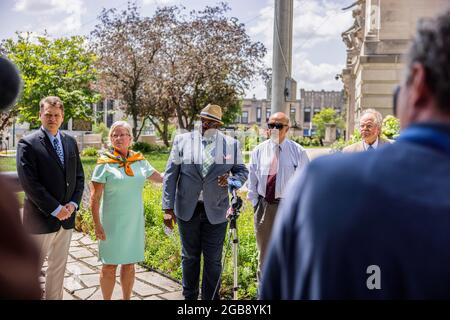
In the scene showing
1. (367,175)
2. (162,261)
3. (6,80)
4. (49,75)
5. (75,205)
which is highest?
(49,75)

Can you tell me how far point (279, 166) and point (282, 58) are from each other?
204cm

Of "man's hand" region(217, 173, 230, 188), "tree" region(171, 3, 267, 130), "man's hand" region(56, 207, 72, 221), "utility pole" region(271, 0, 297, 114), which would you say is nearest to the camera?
"man's hand" region(56, 207, 72, 221)

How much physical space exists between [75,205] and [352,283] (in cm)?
378

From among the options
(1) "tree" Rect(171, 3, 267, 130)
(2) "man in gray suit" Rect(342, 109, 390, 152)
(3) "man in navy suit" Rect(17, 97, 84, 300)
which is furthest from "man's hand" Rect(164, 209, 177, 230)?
(1) "tree" Rect(171, 3, 267, 130)

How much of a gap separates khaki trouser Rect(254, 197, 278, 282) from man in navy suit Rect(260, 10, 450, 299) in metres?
3.84

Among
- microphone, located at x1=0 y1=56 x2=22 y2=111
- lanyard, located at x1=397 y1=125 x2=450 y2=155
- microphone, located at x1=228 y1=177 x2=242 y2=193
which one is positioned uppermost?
microphone, located at x1=0 y1=56 x2=22 y2=111

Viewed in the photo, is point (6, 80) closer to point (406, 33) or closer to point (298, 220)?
point (298, 220)

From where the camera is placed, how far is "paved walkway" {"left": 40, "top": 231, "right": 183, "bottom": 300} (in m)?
5.33

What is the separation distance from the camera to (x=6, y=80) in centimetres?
143

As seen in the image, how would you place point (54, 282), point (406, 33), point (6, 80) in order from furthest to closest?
point (406, 33) → point (54, 282) → point (6, 80)

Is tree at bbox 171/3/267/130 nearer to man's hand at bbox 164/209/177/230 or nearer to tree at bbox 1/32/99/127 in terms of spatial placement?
tree at bbox 1/32/99/127

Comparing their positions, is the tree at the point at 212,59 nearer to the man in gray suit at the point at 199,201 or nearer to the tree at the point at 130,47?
the tree at the point at 130,47

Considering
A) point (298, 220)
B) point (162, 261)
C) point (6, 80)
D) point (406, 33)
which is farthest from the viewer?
point (406, 33)
